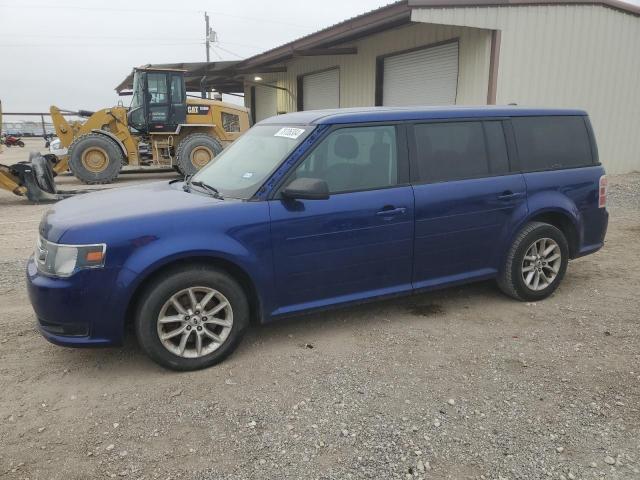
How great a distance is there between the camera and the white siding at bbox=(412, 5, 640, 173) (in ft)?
36.0

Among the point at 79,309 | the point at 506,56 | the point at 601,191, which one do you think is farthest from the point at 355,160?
the point at 506,56

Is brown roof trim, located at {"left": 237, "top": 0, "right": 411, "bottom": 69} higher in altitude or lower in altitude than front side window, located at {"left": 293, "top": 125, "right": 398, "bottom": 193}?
higher

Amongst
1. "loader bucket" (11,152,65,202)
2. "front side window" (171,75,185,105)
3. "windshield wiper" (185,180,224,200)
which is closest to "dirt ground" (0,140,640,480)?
"windshield wiper" (185,180,224,200)

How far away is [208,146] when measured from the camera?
13.7m

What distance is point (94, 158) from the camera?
42.5ft

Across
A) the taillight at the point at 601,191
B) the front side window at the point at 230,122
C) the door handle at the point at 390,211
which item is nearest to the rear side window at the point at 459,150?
the door handle at the point at 390,211

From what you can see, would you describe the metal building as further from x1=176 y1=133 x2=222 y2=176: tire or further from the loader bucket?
the loader bucket

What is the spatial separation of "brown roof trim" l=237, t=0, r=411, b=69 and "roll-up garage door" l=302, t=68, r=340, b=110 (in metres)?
1.54

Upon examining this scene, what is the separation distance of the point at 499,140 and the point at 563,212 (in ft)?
3.17

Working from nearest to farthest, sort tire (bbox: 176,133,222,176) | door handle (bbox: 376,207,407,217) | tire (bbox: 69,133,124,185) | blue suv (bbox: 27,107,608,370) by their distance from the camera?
blue suv (bbox: 27,107,608,370) < door handle (bbox: 376,207,407,217) < tire (bbox: 69,133,124,185) < tire (bbox: 176,133,222,176)

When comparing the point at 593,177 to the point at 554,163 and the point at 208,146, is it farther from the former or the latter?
the point at 208,146

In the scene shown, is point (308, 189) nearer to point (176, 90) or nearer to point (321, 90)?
point (176, 90)

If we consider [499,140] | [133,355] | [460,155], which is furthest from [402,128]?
[133,355]

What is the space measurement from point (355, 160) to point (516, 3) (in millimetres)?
9112
